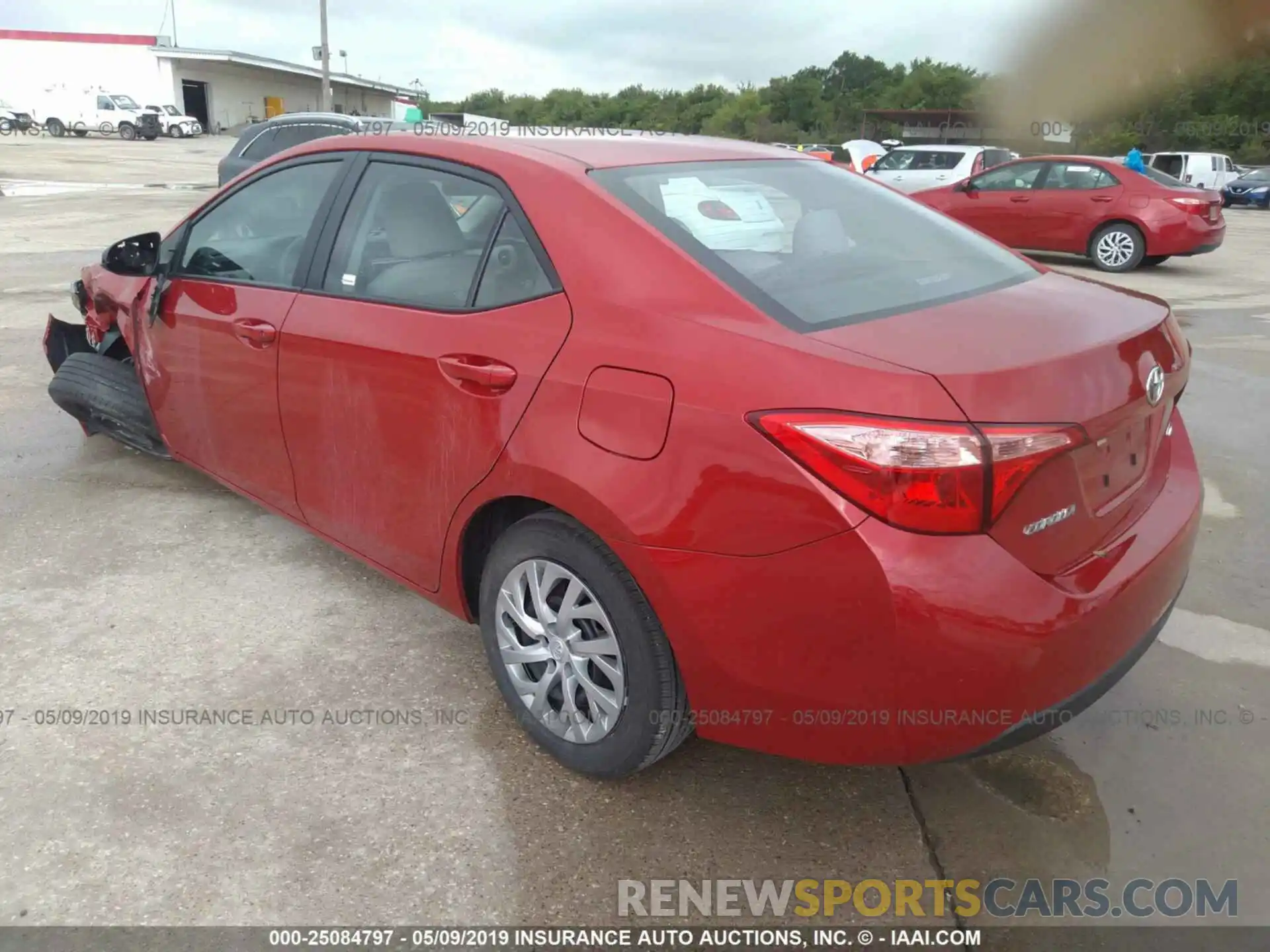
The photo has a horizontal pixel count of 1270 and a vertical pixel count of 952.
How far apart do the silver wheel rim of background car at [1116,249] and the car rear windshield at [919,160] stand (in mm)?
5128

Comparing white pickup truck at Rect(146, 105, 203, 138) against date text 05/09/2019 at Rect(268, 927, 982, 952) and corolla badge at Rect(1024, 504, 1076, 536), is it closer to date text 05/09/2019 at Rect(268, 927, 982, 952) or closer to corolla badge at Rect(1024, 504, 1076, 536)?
date text 05/09/2019 at Rect(268, 927, 982, 952)

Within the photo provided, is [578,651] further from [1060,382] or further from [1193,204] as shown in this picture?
[1193,204]

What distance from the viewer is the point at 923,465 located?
1.77 m

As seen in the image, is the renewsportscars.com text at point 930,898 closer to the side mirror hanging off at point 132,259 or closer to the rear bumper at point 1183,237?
the side mirror hanging off at point 132,259

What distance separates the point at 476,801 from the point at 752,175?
1.86 metres

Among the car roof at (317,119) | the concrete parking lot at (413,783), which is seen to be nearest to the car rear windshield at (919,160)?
the car roof at (317,119)

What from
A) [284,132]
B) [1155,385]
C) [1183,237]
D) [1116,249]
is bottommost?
[1116,249]

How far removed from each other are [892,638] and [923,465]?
0.33 m

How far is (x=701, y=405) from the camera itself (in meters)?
1.96

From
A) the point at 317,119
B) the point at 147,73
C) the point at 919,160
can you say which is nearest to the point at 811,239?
the point at 317,119

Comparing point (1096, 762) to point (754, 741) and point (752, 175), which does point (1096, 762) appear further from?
point (752, 175)

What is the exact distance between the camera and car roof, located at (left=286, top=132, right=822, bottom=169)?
2629mm

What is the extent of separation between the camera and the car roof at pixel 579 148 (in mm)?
2629

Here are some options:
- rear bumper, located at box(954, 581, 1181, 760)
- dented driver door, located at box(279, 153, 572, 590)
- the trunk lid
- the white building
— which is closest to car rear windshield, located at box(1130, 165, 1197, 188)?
the trunk lid
